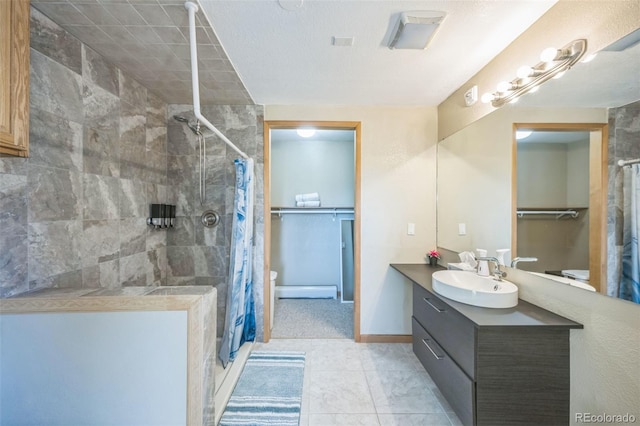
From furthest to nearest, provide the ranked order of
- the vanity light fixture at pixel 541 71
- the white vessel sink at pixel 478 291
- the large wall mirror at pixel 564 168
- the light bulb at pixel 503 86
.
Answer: the light bulb at pixel 503 86, the white vessel sink at pixel 478 291, the vanity light fixture at pixel 541 71, the large wall mirror at pixel 564 168

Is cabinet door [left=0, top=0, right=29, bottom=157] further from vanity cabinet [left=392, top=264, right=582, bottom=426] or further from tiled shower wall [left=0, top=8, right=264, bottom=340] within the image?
vanity cabinet [left=392, top=264, right=582, bottom=426]

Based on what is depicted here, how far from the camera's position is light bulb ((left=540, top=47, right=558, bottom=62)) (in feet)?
4.05

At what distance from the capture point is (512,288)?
1505mm

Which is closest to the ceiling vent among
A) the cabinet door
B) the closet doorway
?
the cabinet door

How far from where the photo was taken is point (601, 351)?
3.72 feet

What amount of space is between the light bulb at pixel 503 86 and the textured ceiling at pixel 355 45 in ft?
0.81

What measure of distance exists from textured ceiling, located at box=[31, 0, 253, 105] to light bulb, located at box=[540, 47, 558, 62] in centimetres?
179

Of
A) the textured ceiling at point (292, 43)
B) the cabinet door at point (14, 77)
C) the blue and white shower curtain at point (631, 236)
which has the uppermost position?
the textured ceiling at point (292, 43)

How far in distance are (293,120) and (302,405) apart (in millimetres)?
2396

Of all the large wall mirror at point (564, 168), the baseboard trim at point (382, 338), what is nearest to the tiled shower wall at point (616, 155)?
the large wall mirror at point (564, 168)

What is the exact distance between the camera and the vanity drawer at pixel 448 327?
130cm

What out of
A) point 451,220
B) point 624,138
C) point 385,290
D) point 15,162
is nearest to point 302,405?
point 385,290

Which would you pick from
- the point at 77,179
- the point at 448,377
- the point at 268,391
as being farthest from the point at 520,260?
the point at 77,179

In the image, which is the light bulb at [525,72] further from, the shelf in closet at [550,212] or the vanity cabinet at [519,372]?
the vanity cabinet at [519,372]
